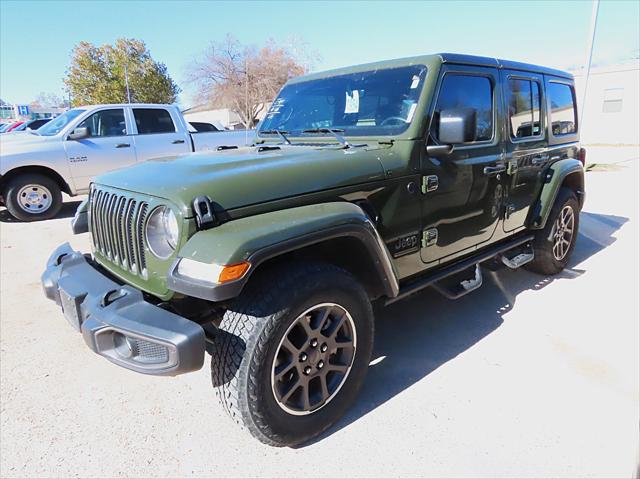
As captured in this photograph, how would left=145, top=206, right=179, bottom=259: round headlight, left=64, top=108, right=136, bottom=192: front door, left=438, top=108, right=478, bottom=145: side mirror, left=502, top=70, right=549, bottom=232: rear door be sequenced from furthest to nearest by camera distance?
left=64, top=108, right=136, bottom=192: front door, left=502, top=70, right=549, bottom=232: rear door, left=438, top=108, right=478, bottom=145: side mirror, left=145, top=206, right=179, bottom=259: round headlight

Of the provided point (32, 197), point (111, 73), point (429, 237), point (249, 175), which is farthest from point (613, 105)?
point (111, 73)

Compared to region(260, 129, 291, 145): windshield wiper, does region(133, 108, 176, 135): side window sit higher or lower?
higher

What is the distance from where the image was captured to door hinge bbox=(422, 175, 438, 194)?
2.79m

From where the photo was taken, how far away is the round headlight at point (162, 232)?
2.08 m

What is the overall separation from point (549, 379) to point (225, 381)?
207cm

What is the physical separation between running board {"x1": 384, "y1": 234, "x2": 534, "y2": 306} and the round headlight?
1.40 metres

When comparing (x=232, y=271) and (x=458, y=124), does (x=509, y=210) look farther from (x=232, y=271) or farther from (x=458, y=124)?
(x=232, y=271)

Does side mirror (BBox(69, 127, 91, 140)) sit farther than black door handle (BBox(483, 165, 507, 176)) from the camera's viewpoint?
Yes

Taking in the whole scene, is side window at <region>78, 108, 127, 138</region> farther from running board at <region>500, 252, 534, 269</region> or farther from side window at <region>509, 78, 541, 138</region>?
running board at <region>500, 252, 534, 269</region>

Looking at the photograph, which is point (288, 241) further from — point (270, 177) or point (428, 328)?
point (428, 328)

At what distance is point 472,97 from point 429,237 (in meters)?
1.16

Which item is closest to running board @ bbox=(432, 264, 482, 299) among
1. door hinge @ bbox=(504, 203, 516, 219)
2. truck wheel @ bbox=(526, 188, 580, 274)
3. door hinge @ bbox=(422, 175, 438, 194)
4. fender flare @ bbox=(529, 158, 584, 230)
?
door hinge @ bbox=(504, 203, 516, 219)

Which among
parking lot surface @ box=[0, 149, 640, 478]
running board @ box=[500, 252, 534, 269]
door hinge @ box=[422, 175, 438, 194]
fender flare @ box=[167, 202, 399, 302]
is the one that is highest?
door hinge @ box=[422, 175, 438, 194]

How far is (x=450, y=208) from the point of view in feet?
9.98
